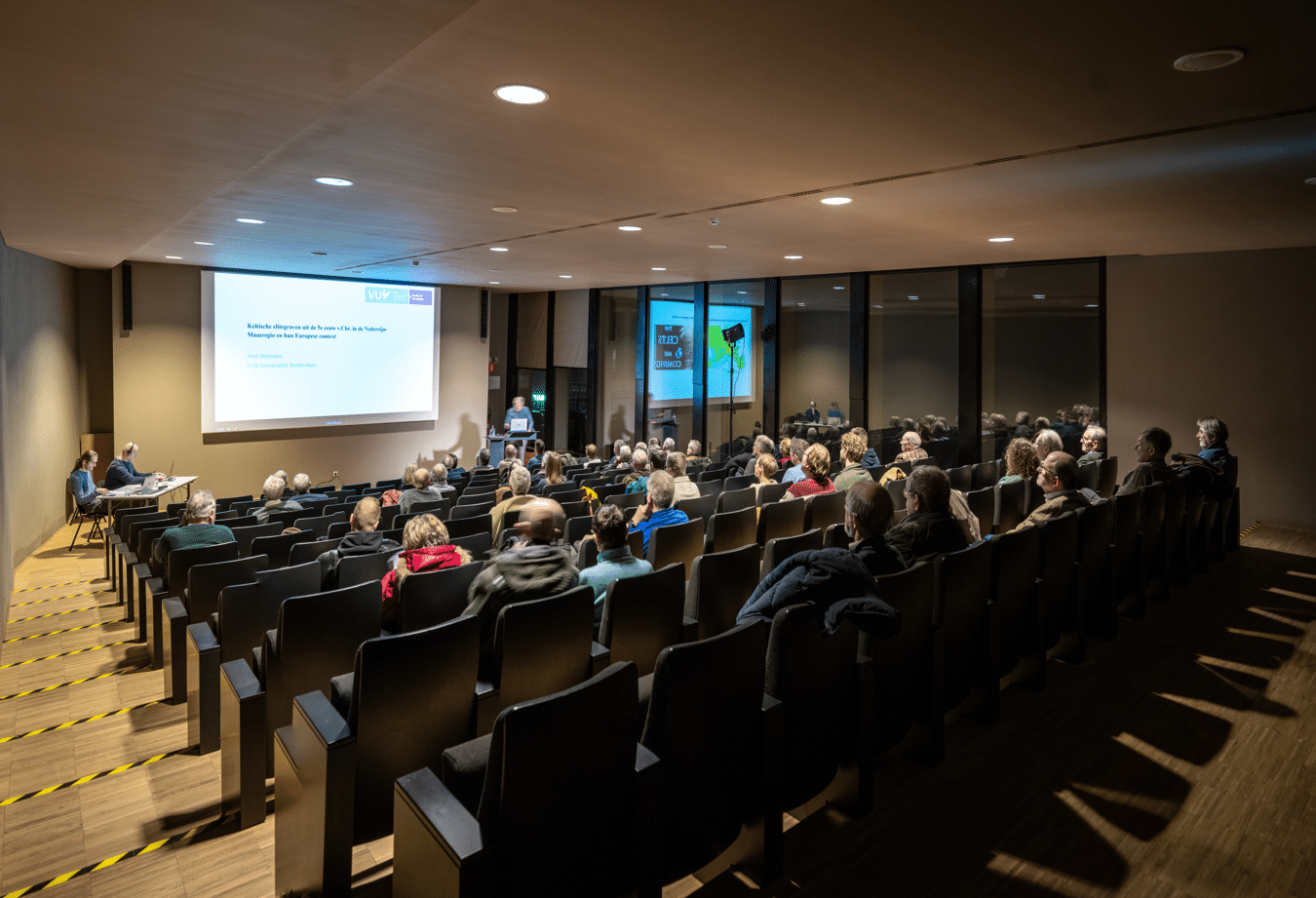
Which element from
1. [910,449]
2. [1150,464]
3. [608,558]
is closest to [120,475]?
[608,558]

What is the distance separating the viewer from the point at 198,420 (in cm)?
1185

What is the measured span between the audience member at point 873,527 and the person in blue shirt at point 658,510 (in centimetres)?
204

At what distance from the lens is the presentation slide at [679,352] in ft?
42.8

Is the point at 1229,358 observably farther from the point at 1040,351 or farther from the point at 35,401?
the point at 35,401

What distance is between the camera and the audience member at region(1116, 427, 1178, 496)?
5.68 meters

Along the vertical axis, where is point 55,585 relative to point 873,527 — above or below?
below

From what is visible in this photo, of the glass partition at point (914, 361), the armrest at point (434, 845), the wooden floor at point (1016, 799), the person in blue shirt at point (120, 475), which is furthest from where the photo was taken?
the glass partition at point (914, 361)

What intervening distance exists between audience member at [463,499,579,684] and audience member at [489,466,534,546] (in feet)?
3.87

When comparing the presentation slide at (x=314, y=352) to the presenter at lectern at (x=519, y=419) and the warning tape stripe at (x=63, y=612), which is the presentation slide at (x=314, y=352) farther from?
the warning tape stripe at (x=63, y=612)

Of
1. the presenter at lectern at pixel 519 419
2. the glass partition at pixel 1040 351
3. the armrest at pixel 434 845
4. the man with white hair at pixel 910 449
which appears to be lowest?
the armrest at pixel 434 845

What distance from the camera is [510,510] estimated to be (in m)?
5.12

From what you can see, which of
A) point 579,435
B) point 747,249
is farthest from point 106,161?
point 579,435

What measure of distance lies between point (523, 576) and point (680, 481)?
12.5 ft

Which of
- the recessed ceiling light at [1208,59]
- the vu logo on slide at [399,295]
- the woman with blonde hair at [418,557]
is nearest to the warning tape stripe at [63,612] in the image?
the woman with blonde hair at [418,557]
